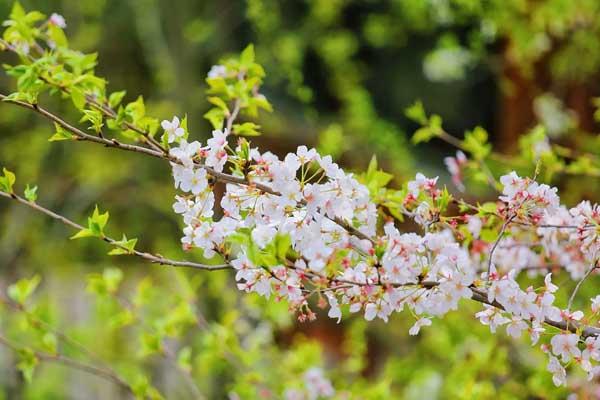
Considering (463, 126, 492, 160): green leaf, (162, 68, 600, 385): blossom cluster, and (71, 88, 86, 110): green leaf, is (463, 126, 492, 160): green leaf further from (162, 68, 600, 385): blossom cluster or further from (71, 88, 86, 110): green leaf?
(71, 88, 86, 110): green leaf

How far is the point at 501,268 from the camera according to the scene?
Result: 1775 mm

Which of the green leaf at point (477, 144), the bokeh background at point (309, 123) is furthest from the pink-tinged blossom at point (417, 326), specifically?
the bokeh background at point (309, 123)

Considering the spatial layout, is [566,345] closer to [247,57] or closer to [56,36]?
[247,57]

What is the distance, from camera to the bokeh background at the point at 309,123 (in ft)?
8.59

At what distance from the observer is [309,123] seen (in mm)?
4277

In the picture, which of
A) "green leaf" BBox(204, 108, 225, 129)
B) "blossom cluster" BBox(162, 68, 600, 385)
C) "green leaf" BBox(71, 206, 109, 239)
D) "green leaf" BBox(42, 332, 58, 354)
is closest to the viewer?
"blossom cluster" BBox(162, 68, 600, 385)

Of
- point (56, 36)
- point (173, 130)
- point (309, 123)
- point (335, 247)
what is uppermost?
point (309, 123)

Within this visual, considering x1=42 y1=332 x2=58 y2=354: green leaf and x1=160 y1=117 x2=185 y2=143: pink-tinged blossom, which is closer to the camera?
x1=160 y1=117 x2=185 y2=143: pink-tinged blossom

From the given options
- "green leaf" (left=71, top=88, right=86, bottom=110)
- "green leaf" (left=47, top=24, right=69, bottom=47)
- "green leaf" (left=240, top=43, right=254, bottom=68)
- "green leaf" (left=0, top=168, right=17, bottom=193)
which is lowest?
"green leaf" (left=0, top=168, right=17, bottom=193)

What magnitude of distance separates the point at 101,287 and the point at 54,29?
28.3 inches

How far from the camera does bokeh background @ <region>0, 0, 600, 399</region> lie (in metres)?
2.62

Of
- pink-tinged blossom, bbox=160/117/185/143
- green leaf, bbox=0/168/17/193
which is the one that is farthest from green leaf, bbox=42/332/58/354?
pink-tinged blossom, bbox=160/117/185/143

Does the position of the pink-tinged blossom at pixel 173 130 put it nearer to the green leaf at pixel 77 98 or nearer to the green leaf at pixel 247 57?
the green leaf at pixel 77 98

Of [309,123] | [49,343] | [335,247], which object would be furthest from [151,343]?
[309,123]
